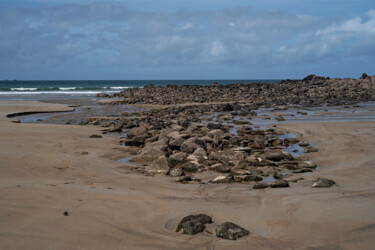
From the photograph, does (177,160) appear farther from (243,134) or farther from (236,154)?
(243,134)

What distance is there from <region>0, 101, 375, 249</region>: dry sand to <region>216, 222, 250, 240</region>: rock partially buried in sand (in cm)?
8

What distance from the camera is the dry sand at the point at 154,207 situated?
4164 millimetres

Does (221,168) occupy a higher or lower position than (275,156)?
lower

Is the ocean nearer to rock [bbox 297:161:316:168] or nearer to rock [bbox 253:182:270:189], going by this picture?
rock [bbox 297:161:316:168]

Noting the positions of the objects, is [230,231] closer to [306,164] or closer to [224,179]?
[224,179]

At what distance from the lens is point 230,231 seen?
435 centimetres

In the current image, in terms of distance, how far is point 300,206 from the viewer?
5.55 meters

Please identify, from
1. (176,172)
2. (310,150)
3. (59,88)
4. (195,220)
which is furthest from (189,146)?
(59,88)

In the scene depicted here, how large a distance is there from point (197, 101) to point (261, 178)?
25.2 meters

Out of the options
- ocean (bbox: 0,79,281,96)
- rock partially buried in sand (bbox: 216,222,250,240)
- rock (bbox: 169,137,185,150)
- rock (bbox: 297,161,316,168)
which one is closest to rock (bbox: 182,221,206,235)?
rock partially buried in sand (bbox: 216,222,250,240)

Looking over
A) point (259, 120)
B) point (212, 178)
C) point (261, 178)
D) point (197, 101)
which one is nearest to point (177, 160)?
point (212, 178)

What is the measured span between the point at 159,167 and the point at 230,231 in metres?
3.91

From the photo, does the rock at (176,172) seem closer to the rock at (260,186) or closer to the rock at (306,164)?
the rock at (260,186)

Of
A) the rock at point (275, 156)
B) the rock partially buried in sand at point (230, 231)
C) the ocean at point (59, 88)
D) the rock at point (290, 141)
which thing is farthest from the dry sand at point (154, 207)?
the ocean at point (59, 88)
